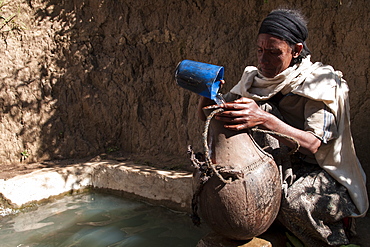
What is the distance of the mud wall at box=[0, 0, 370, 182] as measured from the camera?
17.3 ft

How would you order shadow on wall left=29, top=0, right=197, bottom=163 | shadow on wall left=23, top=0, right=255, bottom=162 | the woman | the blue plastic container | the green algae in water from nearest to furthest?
the blue plastic container
the woman
the green algae in water
shadow on wall left=23, top=0, right=255, bottom=162
shadow on wall left=29, top=0, right=197, bottom=163

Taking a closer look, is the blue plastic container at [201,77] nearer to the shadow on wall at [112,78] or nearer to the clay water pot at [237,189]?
the clay water pot at [237,189]

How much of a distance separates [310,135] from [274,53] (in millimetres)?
641

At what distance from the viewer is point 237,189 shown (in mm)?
2234

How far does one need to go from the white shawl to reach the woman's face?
63 millimetres

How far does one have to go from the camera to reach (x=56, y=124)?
5.77 m

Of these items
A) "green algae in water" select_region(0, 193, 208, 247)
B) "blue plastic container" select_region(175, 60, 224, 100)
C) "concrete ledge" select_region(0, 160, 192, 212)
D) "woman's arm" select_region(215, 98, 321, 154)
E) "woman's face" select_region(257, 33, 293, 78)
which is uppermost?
"woman's face" select_region(257, 33, 293, 78)

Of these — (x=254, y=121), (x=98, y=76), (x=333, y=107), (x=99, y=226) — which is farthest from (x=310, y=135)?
(x=98, y=76)

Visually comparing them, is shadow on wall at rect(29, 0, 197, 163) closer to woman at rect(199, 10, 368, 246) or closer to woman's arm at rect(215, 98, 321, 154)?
woman at rect(199, 10, 368, 246)

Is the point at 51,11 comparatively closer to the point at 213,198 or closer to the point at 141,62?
the point at 141,62

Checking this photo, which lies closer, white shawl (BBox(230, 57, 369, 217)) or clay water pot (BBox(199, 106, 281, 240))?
clay water pot (BBox(199, 106, 281, 240))

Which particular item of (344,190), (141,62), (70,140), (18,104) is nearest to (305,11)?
(344,190)

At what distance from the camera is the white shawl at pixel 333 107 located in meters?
2.55

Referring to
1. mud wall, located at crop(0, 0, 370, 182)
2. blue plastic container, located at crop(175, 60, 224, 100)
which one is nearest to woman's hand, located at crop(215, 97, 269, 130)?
blue plastic container, located at crop(175, 60, 224, 100)
